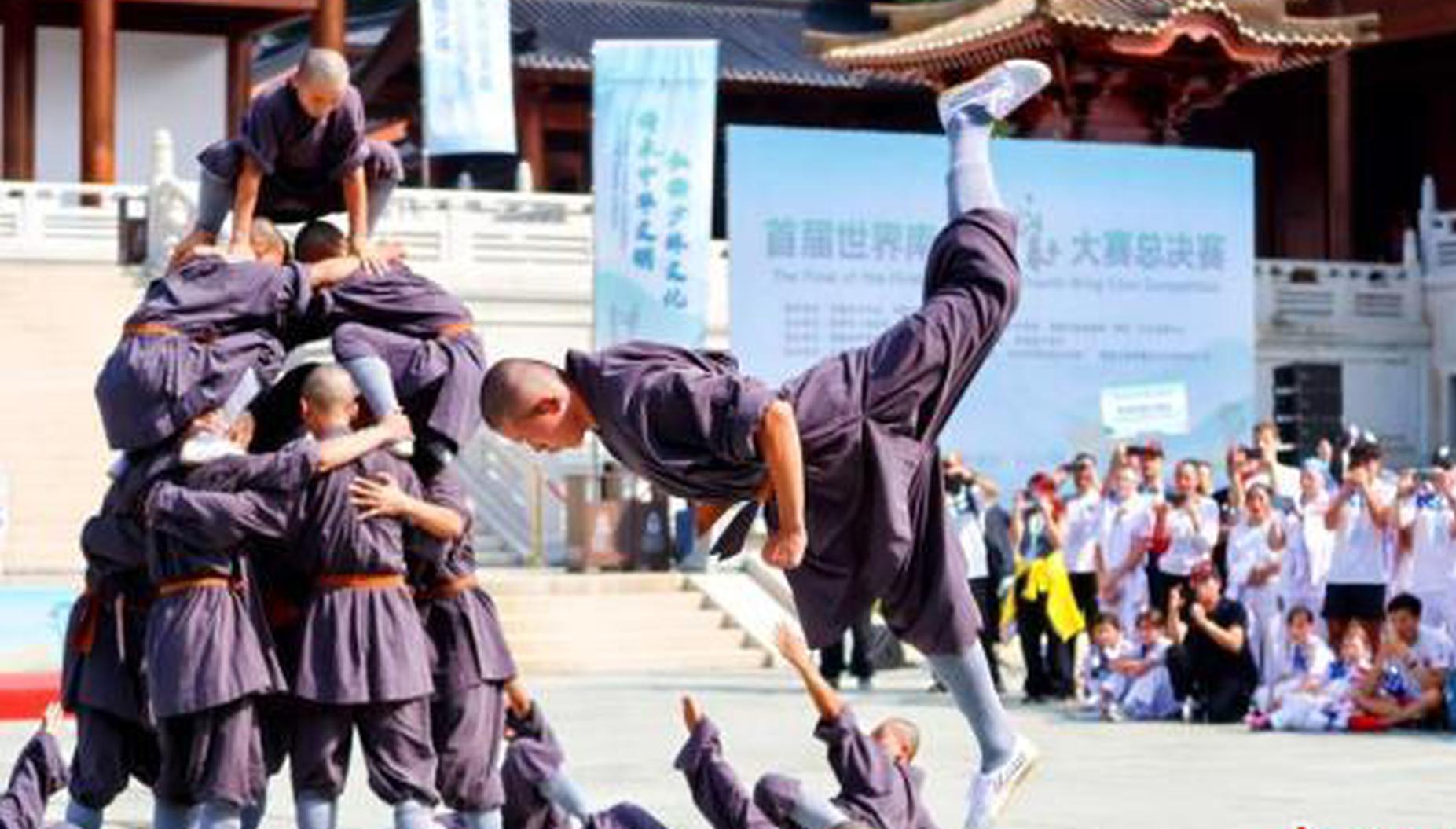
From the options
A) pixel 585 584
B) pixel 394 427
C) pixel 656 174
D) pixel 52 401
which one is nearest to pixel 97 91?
pixel 52 401

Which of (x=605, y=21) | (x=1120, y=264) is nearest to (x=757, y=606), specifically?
(x=1120, y=264)

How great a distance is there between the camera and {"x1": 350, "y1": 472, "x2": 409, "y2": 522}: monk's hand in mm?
9180

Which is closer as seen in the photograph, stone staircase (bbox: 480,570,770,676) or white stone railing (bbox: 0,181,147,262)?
stone staircase (bbox: 480,570,770,676)

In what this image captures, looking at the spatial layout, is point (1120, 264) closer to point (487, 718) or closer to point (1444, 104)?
point (1444, 104)

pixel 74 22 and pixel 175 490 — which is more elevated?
pixel 74 22

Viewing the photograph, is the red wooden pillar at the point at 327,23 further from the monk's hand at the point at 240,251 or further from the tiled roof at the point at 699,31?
the monk's hand at the point at 240,251

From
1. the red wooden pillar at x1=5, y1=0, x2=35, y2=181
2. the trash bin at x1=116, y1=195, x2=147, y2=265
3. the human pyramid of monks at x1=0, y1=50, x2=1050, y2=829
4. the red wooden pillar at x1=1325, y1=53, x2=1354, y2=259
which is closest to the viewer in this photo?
the human pyramid of monks at x1=0, y1=50, x2=1050, y2=829

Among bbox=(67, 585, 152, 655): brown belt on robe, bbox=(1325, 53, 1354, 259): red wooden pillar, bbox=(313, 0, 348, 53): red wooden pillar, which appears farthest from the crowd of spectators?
bbox=(1325, 53, 1354, 259): red wooden pillar

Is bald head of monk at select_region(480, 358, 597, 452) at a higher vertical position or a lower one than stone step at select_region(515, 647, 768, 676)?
higher

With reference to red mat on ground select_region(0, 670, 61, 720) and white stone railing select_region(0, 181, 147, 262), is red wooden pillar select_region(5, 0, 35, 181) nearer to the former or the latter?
white stone railing select_region(0, 181, 147, 262)

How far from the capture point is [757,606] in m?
22.9

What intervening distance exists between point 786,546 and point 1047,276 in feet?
62.5

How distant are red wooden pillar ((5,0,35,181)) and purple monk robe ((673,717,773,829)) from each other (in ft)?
87.7

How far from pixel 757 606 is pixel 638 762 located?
8.64m
